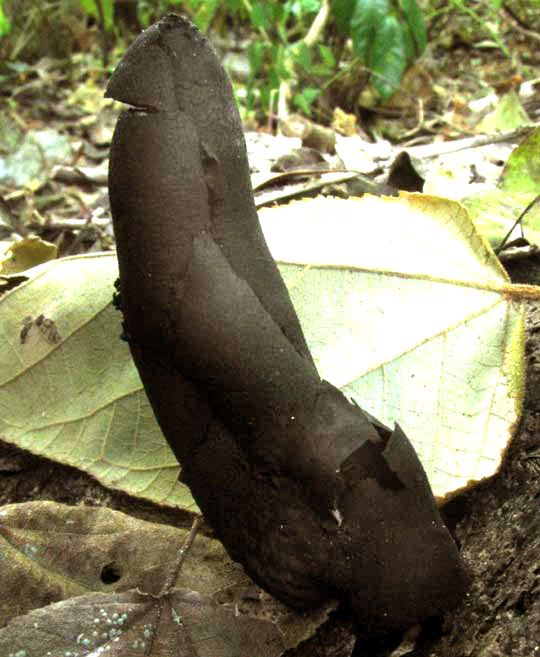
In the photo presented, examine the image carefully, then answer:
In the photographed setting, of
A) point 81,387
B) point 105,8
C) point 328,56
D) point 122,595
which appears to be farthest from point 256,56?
point 122,595

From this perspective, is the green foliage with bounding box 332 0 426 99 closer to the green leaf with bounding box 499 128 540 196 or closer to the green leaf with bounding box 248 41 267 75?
the green leaf with bounding box 248 41 267 75

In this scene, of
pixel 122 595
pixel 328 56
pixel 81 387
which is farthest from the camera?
pixel 328 56

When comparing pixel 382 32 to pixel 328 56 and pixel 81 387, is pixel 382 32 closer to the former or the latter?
pixel 328 56

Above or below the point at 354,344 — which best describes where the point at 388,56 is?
below

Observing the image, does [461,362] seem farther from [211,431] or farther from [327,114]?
[327,114]

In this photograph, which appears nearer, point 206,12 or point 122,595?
point 122,595

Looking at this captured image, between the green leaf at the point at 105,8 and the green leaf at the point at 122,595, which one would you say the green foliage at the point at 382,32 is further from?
the green leaf at the point at 122,595

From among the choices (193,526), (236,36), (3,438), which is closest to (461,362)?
(193,526)

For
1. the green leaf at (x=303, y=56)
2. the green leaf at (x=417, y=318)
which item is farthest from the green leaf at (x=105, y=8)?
the green leaf at (x=417, y=318)

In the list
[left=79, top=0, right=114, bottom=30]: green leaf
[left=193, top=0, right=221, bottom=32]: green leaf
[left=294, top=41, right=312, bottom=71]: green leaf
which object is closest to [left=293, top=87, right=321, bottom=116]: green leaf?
[left=294, top=41, right=312, bottom=71]: green leaf
